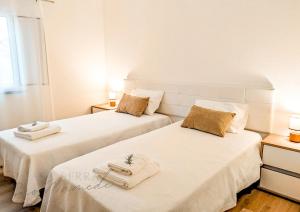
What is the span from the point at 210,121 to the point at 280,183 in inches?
35.2

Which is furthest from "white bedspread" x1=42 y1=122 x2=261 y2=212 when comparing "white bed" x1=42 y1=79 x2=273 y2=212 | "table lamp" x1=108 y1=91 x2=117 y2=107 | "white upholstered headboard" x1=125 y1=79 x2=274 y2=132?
"table lamp" x1=108 y1=91 x2=117 y2=107

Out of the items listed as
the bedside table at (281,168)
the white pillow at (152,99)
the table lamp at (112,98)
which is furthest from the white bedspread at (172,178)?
the table lamp at (112,98)

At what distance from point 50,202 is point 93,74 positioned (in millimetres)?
2762

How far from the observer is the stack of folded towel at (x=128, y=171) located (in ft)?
5.17

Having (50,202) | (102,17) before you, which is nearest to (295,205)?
(50,202)

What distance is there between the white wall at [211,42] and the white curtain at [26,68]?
125cm

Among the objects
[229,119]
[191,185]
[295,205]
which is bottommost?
[295,205]

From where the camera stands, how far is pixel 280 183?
2.34 meters

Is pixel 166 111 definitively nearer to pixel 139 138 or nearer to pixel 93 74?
pixel 139 138

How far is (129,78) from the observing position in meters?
4.06

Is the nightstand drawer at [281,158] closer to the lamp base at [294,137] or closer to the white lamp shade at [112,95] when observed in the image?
the lamp base at [294,137]

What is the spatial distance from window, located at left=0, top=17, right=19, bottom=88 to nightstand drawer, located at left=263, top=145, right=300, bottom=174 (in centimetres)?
319

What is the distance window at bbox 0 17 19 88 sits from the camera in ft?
9.93

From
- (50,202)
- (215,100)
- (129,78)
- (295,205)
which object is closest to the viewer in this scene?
(50,202)
